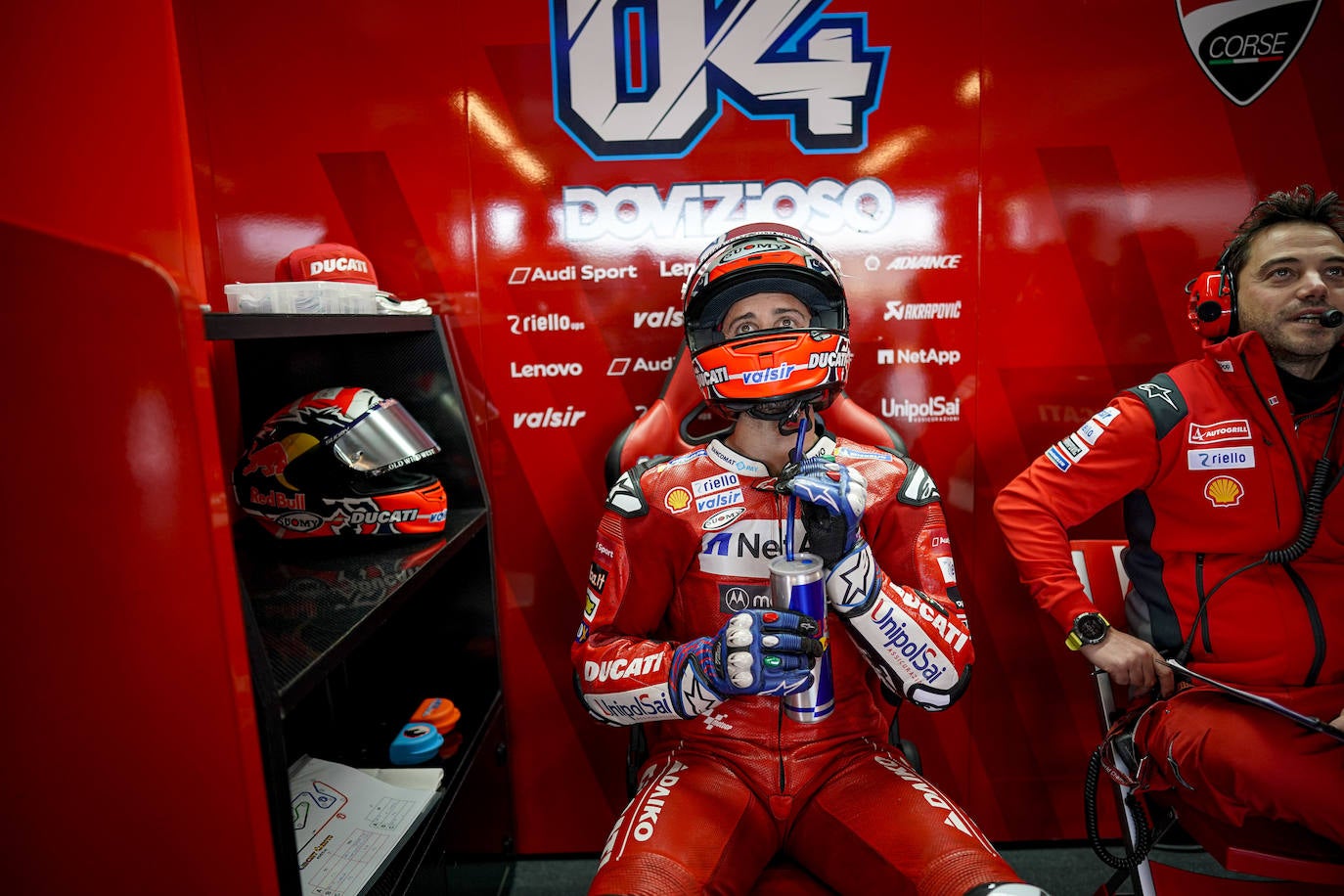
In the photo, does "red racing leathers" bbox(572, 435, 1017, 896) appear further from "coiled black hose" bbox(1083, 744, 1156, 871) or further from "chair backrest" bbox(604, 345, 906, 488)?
"coiled black hose" bbox(1083, 744, 1156, 871)

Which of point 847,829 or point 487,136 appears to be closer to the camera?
point 847,829

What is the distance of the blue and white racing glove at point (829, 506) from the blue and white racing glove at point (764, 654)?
Answer: 135mm

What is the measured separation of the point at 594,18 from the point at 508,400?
1059mm

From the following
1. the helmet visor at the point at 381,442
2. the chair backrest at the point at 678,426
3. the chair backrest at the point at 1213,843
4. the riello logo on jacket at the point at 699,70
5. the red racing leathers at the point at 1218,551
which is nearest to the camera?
the chair backrest at the point at 1213,843

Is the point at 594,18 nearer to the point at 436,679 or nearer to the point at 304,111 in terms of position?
the point at 304,111

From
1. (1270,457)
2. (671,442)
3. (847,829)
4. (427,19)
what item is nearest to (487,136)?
Answer: (427,19)

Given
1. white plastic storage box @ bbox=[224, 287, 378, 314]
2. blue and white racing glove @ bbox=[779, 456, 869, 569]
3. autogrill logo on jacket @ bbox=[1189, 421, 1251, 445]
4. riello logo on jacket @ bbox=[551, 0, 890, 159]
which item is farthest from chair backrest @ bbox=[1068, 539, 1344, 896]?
white plastic storage box @ bbox=[224, 287, 378, 314]

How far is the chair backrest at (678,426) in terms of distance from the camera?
69.1 inches

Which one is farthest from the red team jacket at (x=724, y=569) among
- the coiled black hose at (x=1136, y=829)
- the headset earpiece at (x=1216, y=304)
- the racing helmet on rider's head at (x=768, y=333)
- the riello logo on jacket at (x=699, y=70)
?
the riello logo on jacket at (x=699, y=70)

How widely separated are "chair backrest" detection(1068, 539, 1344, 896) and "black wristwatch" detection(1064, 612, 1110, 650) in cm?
11

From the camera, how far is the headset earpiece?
5.39ft

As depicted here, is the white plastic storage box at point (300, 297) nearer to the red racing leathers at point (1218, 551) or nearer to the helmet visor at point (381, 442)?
the helmet visor at point (381, 442)

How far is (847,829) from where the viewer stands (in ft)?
4.14

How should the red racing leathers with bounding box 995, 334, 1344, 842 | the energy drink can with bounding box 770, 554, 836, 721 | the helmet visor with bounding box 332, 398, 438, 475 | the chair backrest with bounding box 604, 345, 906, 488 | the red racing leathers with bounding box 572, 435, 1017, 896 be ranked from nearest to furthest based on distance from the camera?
the energy drink can with bounding box 770, 554, 836, 721
the red racing leathers with bounding box 572, 435, 1017, 896
the red racing leathers with bounding box 995, 334, 1344, 842
the helmet visor with bounding box 332, 398, 438, 475
the chair backrest with bounding box 604, 345, 906, 488
